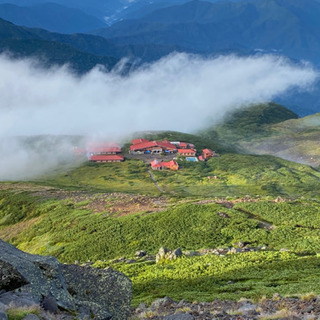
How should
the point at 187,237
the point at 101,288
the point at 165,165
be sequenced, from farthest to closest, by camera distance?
the point at 165,165, the point at 187,237, the point at 101,288

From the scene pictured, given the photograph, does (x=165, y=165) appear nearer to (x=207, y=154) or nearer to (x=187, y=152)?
(x=187, y=152)

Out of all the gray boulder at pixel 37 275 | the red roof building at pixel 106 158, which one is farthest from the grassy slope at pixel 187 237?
the red roof building at pixel 106 158

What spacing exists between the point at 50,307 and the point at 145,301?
41.4 feet

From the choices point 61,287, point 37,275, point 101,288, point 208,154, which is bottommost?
point 208,154

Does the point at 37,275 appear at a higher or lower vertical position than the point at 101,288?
higher

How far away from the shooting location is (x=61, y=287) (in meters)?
18.7

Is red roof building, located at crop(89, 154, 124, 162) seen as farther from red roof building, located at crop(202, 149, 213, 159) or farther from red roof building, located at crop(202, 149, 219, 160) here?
red roof building, located at crop(202, 149, 219, 160)

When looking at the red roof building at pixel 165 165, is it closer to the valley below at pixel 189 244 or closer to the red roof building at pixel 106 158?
the red roof building at pixel 106 158

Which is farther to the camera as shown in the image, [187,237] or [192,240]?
[187,237]

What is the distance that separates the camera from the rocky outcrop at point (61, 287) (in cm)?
1691

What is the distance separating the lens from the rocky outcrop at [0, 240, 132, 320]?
1691 centimetres

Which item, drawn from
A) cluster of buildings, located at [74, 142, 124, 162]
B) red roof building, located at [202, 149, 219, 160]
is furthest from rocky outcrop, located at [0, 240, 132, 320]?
red roof building, located at [202, 149, 219, 160]

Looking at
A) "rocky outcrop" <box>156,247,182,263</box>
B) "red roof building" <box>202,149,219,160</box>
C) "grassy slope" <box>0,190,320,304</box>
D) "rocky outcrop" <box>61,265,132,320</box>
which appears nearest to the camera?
"rocky outcrop" <box>61,265,132,320</box>

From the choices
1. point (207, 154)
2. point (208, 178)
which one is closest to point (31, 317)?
point (208, 178)
